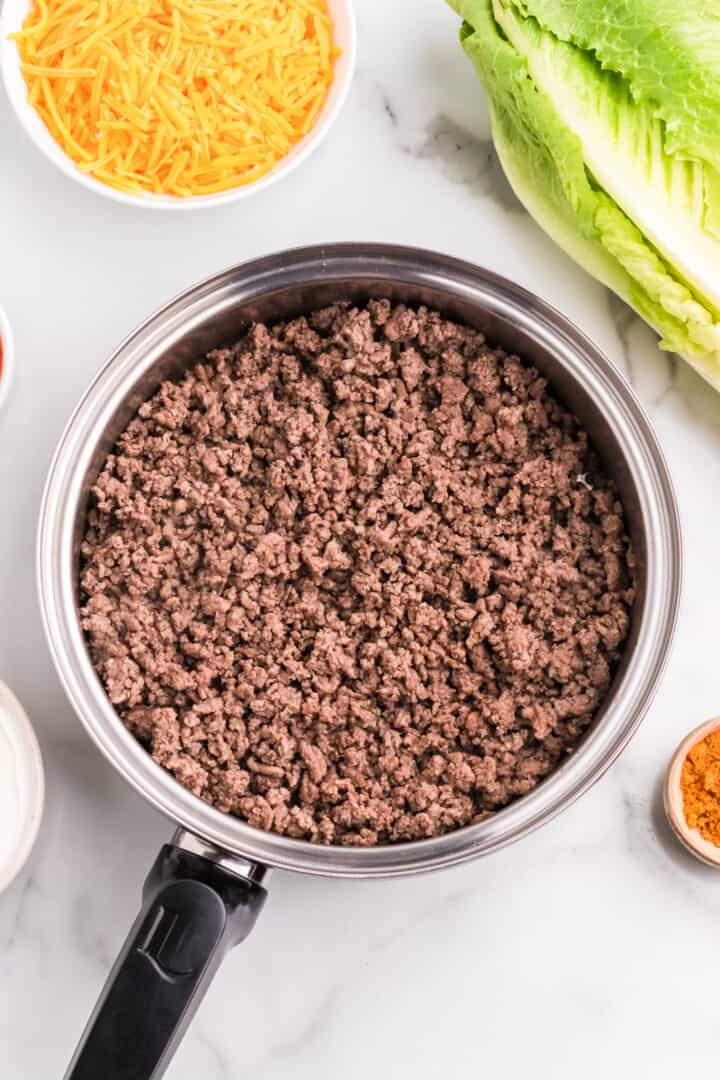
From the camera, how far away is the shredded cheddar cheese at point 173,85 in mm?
2252

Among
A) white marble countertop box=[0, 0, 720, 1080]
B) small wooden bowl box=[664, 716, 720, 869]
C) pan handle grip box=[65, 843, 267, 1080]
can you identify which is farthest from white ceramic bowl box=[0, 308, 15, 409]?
small wooden bowl box=[664, 716, 720, 869]

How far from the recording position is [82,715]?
6.38ft

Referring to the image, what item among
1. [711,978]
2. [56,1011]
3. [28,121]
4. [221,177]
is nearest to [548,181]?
[221,177]

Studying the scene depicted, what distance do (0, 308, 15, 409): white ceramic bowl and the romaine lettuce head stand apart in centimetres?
110

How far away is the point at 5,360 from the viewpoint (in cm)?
229

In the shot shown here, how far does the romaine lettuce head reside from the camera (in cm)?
216

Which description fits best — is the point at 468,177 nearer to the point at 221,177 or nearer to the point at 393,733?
the point at 221,177

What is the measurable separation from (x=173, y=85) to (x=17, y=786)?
4.69 feet

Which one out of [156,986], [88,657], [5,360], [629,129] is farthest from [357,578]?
[629,129]

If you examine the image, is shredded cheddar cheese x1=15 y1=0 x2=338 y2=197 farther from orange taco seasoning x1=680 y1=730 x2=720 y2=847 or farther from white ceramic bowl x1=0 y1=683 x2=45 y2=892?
orange taco seasoning x1=680 y1=730 x2=720 y2=847

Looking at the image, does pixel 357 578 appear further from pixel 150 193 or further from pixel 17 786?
pixel 150 193

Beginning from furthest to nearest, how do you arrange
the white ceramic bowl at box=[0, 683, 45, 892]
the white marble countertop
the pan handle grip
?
the white marble countertop < the white ceramic bowl at box=[0, 683, 45, 892] < the pan handle grip

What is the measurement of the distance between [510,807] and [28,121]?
1.66 meters

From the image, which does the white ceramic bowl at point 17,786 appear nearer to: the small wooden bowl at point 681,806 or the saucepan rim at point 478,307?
the saucepan rim at point 478,307
